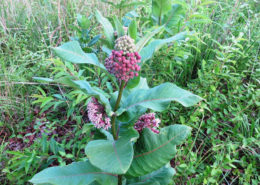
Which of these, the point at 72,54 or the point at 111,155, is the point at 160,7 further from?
the point at 111,155

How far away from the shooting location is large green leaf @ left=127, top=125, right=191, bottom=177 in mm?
1042

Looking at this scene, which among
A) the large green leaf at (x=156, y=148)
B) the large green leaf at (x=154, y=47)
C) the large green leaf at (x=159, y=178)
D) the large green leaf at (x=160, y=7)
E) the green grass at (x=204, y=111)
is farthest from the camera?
the large green leaf at (x=160, y=7)

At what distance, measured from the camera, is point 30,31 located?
3285 mm

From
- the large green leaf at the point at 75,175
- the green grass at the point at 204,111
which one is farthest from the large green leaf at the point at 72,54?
the green grass at the point at 204,111

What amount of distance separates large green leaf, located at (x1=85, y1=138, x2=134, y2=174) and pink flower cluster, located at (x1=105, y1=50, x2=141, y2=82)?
303mm

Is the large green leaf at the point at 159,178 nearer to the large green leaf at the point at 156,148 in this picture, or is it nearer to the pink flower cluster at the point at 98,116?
the large green leaf at the point at 156,148

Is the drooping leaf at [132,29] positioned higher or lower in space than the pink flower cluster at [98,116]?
higher

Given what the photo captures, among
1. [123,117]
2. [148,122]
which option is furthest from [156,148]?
[123,117]

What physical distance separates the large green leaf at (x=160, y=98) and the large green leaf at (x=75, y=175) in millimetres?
407

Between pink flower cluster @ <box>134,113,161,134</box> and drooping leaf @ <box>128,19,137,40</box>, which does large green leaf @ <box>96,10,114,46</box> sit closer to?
drooping leaf @ <box>128,19,137,40</box>

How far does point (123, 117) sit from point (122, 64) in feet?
0.93

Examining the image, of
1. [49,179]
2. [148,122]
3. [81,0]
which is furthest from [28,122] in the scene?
[81,0]

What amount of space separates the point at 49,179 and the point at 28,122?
1427mm

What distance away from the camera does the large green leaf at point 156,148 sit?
1042 mm
